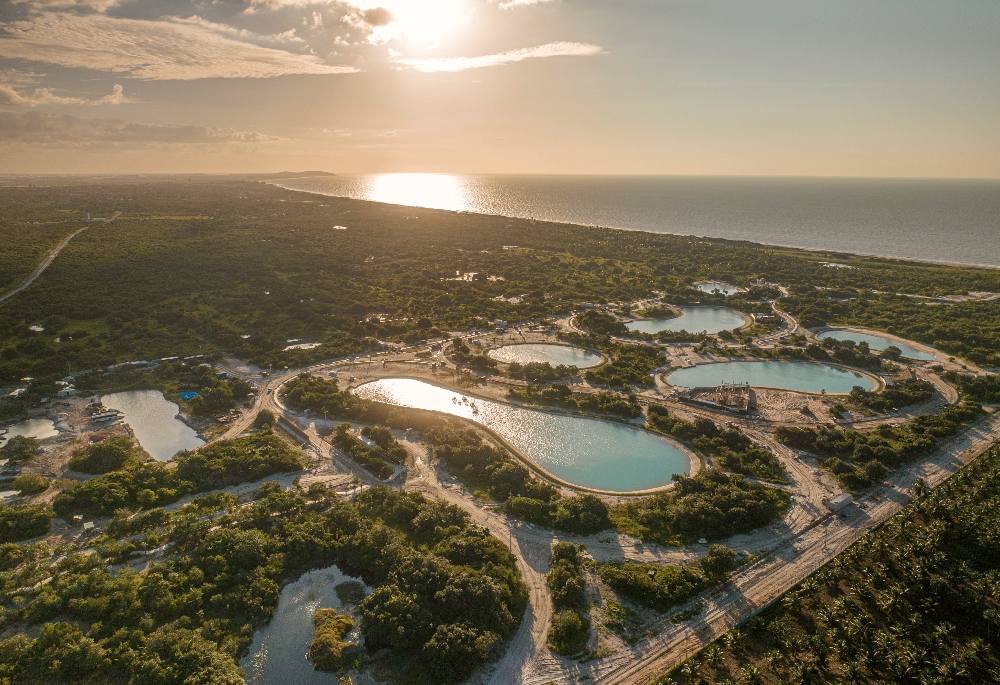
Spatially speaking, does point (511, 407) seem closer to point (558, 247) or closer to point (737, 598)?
point (737, 598)

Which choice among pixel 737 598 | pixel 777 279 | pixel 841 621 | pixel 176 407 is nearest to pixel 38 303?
pixel 176 407

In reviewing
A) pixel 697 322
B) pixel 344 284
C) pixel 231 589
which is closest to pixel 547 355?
pixel 697 322

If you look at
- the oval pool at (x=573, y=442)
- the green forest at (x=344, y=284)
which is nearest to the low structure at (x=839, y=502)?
the oval pool at (x=573, y=442)

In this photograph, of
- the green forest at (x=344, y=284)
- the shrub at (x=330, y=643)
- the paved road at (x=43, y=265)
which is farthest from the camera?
the paved road at (x=43, y=265)

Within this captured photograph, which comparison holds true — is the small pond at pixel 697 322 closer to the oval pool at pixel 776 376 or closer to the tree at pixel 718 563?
the oval pool at pixel 776 376

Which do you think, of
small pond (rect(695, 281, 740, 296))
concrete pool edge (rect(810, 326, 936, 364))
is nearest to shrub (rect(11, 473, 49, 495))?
concrete pool edge (rect(810, 326, 936, 364))
